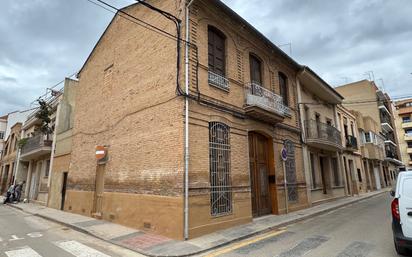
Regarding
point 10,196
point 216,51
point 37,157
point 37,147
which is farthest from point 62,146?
point 216,51

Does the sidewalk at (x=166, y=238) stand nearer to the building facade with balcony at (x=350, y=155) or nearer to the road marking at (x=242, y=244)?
the road marking at (x=242, y=244)

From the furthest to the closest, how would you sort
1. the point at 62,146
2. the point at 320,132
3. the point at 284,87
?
the point at 62,146
the point at 320,132
the point at 284,87

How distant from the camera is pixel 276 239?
7.17 meters

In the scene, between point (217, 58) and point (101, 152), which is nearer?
point (217, 58)

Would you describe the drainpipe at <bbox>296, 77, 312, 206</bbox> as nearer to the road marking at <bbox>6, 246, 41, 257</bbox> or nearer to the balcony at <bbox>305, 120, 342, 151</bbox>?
the balcony at <bbox>305, 120, 342, 151</bbox>

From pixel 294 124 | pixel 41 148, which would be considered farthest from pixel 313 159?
pixel 41 148

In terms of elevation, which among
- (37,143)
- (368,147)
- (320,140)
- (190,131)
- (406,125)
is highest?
(406,125)

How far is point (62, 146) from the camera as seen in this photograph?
16203 millimetres

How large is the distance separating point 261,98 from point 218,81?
2255mm

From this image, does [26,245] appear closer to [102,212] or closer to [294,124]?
[102,212]

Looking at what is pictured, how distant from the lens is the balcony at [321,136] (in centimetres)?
1493

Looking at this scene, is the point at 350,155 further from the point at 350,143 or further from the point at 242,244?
the point at 242,244

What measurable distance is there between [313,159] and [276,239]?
1019 centimetres

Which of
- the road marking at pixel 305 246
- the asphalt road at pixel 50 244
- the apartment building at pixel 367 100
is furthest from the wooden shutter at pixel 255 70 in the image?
the apartment building at pixel 367 100
